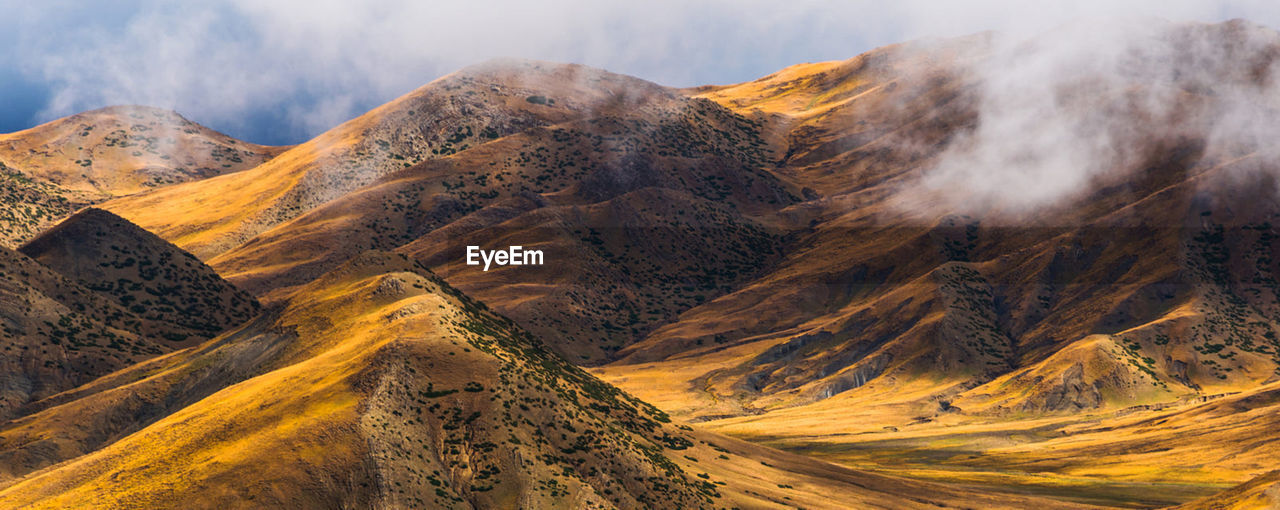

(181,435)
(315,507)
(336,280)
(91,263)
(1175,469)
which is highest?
(91,263)

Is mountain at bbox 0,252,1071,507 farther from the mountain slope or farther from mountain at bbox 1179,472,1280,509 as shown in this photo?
the mountain slope

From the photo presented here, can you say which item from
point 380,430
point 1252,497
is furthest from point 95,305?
point 1252,497

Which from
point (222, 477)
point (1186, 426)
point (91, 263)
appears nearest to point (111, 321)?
point (91, 263)

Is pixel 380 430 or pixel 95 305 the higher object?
pixel 95 305

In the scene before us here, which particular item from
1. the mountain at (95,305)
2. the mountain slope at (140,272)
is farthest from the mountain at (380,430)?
the mountain slope at (140,272)

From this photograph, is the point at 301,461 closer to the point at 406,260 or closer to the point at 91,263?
the point at 406,260

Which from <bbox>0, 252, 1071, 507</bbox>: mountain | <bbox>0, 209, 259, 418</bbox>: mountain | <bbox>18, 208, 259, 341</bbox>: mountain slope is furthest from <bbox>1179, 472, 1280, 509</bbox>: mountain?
<bbox>18, 208, 259, 341</bbox>: mountain slope

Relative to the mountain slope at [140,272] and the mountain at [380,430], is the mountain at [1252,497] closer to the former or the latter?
the mountain at [380,430]

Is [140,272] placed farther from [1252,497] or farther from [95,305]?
[1252,497]
